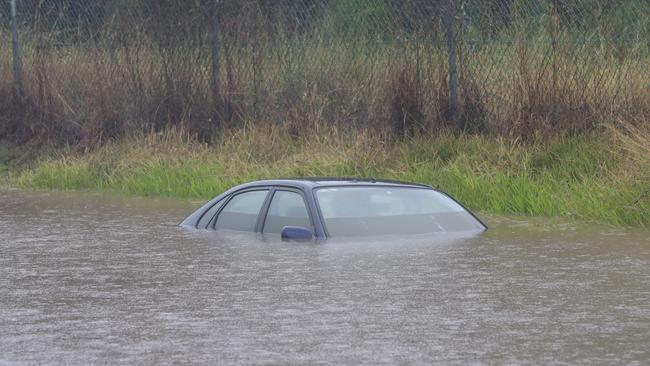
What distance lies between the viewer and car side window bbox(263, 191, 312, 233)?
13.0m

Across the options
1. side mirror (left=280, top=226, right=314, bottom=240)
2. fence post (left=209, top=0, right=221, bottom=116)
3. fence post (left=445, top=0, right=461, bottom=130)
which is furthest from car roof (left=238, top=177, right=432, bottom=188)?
fence post (left=209, top=0, right=221, bottom=116)

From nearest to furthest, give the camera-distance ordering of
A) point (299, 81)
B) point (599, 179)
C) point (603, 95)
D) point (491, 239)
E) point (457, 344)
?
point (457, 344) < point (491, 239) < point (599, 179) < point (603, 95) < point (299, 81)

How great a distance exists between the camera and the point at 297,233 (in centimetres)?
1270

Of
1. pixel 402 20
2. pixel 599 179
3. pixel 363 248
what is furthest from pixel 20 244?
pixel 402 20

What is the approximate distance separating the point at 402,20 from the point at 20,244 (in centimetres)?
732

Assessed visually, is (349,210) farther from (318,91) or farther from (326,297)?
(318,91)

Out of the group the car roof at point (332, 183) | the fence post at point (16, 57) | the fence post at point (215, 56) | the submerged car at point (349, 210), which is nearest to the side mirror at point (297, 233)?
the submerged car at point (349, 210)

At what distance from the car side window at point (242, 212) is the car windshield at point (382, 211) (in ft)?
2.70

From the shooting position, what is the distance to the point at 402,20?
19703mm

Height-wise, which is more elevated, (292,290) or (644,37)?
(644,37)

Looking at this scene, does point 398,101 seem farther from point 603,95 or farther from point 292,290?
point 292,290

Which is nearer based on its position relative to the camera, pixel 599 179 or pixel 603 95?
pixel 599 179

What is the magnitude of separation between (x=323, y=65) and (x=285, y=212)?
7927mm

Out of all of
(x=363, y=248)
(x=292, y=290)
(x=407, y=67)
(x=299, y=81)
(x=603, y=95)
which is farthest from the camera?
(x=299, y=81)
